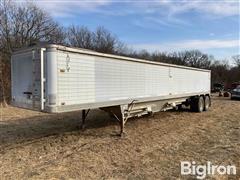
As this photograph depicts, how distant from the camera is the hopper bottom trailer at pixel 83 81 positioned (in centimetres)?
639

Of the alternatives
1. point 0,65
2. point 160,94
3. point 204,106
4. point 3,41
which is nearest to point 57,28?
point 3,41

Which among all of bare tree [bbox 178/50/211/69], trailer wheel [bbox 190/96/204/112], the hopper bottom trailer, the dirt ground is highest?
bare tree [bbox 178/50/211/69]

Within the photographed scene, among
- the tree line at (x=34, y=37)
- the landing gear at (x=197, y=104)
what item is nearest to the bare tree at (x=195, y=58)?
the tree line at (x=34, y=37)

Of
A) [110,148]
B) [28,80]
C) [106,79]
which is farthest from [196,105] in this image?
[28,80]

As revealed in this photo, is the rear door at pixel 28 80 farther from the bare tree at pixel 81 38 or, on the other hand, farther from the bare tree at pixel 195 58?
the bare tree at pixel 195 58

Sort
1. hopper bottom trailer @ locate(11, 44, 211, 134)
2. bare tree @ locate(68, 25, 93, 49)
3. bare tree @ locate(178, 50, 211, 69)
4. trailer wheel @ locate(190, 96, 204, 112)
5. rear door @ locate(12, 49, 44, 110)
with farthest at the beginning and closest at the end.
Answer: bare tree @ locate(178, 50, 211, 69), bare tree @ locate(68, 25, 93, 49), trailer wheel @ locate(190, 96, 204, 112), rear door @ locate(12, 49, 44, 110), hopper bottom trailer @ locate(11, 44, 211, 134)

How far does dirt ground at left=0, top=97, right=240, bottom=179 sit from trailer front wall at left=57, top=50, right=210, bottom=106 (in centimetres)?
124

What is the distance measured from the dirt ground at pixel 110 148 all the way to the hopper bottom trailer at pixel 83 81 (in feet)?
3.33

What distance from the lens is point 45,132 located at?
30.7 feet

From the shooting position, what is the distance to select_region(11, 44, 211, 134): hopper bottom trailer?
6391 mm

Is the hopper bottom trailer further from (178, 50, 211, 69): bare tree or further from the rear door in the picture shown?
(178, 50, 211, 69): bare tree

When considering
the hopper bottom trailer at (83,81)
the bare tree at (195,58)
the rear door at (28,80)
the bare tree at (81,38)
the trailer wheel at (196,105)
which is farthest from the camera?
the bare tree at (195,58)

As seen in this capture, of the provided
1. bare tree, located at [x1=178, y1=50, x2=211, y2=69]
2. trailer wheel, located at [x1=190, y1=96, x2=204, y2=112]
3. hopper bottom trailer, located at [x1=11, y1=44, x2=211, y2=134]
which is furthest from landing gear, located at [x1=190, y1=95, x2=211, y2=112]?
bare tree, located at [x1=178, y1=50, x2=211, y2=69]

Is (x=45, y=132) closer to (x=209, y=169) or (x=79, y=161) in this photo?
(x=79, y=161)
